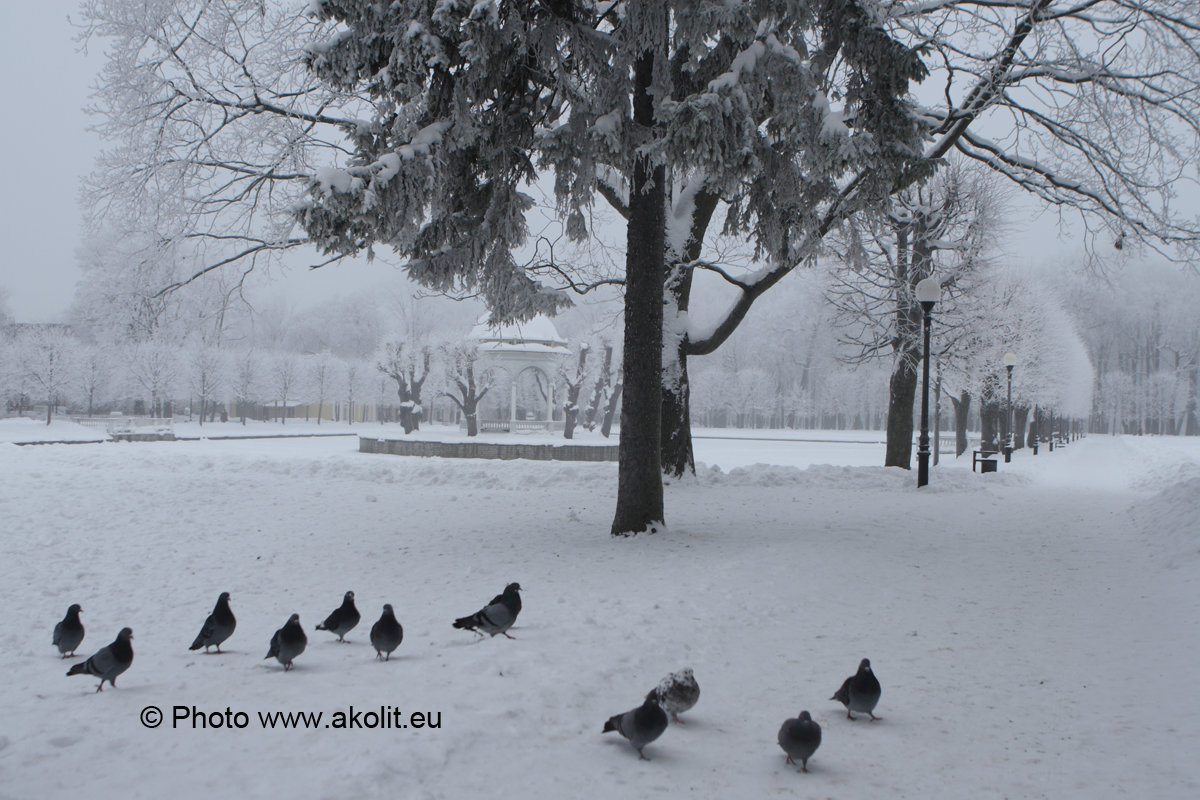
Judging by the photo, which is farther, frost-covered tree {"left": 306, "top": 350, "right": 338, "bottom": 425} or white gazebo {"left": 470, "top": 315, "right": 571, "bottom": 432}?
frost-covered tree {"left": 306, "top": 350, "right": 338, "bottom": 425}

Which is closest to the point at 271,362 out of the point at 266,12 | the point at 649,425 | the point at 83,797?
the point at 266,12

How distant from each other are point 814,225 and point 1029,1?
15.0 feet

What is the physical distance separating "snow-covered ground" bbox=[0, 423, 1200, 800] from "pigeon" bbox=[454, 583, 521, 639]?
11cm

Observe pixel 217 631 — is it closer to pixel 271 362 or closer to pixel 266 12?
pixel 266 12

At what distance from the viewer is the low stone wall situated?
24453mm

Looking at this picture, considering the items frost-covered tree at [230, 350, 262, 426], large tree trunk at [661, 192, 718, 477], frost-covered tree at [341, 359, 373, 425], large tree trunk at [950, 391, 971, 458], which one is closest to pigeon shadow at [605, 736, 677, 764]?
large tree trunk at [661, 192, 718, 477]

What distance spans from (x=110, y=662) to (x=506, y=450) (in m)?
20.4

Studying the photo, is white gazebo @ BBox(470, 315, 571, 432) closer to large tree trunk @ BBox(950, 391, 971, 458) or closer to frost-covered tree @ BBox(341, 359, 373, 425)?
large tree trunk @ BBox(950, 391, 971, 458)

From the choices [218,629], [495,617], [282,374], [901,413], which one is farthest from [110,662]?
[282,374]

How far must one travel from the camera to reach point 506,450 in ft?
80.3

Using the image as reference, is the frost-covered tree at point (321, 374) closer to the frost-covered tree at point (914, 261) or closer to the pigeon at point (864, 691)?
the frost-covered tree at point (914, 261)

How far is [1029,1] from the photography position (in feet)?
35.6

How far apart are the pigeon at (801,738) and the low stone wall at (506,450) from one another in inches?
796

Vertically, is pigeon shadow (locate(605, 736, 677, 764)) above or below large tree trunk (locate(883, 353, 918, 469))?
below
